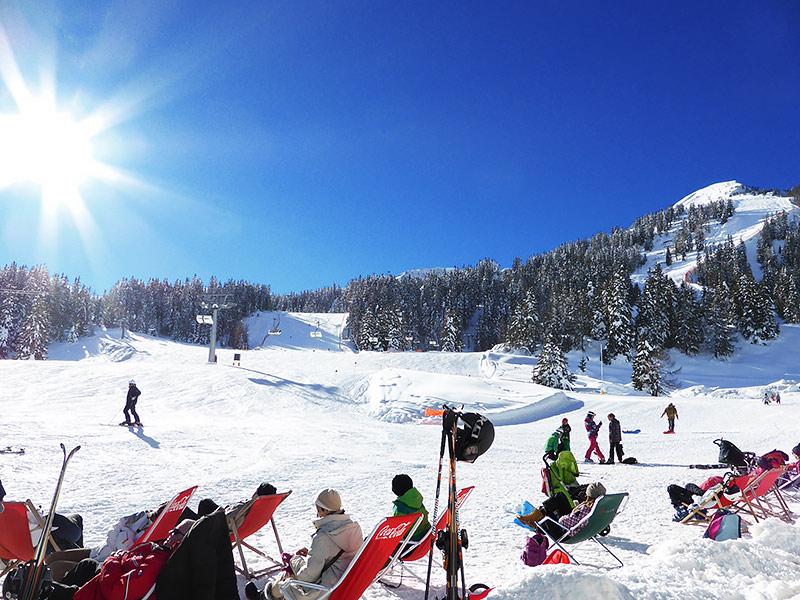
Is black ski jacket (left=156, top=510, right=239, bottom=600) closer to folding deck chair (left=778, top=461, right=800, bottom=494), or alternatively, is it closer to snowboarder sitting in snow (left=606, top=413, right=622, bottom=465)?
folding deck chair (left=778, top=461, right=800, bottom=494)

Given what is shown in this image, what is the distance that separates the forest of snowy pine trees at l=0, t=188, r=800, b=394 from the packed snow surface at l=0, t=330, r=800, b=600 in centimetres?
1638

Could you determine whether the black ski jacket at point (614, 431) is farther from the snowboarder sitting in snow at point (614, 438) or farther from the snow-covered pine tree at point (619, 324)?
the snow-covered pine tree at point (619, 324)

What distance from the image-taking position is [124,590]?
10.3ft

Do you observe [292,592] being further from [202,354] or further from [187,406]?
[202,354]

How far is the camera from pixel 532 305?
209 ft

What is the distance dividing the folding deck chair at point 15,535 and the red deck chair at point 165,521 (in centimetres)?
74

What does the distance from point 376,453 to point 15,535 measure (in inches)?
412

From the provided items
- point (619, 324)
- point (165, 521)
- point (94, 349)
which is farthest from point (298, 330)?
point (165, 521)

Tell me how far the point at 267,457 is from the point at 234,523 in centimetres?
775

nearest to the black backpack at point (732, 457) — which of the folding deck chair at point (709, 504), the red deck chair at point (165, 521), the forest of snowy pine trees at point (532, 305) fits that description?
the folding deck chair at point (709, 504)

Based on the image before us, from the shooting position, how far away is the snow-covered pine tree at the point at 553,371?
40.8 meters

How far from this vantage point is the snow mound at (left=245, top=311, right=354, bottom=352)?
96.8m

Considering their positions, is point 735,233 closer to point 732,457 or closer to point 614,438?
point 614,438

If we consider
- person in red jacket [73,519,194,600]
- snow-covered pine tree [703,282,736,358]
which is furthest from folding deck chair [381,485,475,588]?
snow-covered pine tree [703,282,736,358]
